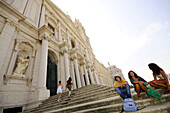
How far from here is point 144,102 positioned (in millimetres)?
1979

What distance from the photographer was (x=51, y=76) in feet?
27.8

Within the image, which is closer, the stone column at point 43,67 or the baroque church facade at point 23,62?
the baroque church facade at point 23,62

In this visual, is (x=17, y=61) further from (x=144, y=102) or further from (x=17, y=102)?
(x=144, y=102)

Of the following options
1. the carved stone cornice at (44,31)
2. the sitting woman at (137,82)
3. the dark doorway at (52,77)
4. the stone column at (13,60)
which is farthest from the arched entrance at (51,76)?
the sitting woman at (137,82)

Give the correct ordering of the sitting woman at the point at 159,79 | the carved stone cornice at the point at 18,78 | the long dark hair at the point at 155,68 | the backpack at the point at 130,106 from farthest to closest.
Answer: the carved stone cornice at the point at 18,78 < the long dark hair at the point at 155,68 < the sitting woman at the point at 159,79 < the backpack at the point at 130,106

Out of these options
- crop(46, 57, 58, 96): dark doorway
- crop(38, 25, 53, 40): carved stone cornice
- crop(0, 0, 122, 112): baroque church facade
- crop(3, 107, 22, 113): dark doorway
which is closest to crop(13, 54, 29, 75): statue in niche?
crop(0, 0, 122, 112): baroque church facade

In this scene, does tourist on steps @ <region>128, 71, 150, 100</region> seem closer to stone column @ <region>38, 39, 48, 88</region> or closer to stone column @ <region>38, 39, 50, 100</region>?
stone column @ <region>38, 39, 50, 100</region>

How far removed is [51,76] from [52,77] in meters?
0.16

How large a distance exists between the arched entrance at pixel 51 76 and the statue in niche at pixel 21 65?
8.35 feet

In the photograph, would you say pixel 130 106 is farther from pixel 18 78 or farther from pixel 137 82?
pixel 18 78

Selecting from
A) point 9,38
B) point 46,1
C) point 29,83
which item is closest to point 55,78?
point 29,83

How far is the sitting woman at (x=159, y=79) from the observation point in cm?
225

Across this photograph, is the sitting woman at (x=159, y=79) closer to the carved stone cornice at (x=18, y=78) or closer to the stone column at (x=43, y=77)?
the stone column at (x=43, y=77)

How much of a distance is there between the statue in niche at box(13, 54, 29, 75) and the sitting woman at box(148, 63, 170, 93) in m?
7.47
